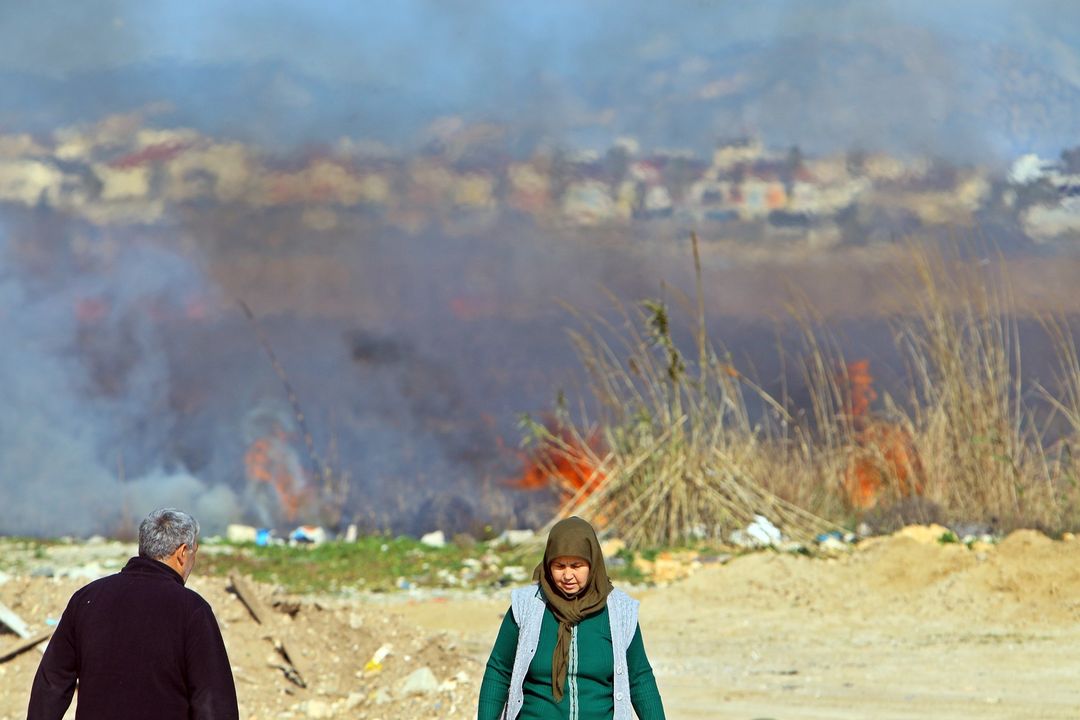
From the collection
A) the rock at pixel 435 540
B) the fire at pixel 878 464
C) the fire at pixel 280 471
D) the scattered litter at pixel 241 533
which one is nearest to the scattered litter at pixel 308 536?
the scattered litter at pixel 241 533

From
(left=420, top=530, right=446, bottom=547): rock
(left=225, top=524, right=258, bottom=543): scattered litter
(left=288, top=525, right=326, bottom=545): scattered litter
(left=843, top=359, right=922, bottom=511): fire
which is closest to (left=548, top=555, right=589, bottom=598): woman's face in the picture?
(left=843, top=359, right=922, bottom=511): fire

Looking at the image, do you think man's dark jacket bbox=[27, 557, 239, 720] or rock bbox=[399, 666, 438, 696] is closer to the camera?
man's dark jacket bbox=[27, 557, 239, 720]

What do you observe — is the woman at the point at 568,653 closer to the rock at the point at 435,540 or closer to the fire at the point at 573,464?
the fire at the point at 573,464

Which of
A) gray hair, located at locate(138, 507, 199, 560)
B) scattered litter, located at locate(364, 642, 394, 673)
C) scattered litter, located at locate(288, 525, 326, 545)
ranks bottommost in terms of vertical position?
scattered litter, located at locate(364, 642, 394, 673)

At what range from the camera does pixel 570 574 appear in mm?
3652

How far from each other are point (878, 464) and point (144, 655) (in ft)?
34.3

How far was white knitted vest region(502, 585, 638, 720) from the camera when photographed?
12.1 feet

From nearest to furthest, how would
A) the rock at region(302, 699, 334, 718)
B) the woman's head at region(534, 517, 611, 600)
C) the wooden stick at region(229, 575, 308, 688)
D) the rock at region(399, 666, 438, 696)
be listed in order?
the woman's head at region(534, 517, 611, 600) → the rock at region(302, 699, 334, 718) → the rock at region(399, 666, 438, 696) → the wooden stick at region(229, 575, 308, 688)

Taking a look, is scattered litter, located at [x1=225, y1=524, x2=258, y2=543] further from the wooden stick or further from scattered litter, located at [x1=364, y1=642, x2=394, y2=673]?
scattered litter, located at [x1=364, y1=642, x2=394, y2=673]

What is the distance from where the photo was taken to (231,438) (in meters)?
19.0

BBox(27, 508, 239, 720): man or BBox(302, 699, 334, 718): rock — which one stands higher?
BBox(27, 508, 239, 720): man

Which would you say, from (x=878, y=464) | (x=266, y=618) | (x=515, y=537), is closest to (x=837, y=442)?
(x=878, y=464)

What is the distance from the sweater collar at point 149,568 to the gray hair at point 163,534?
0.04 feet

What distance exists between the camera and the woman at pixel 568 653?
367 cm
